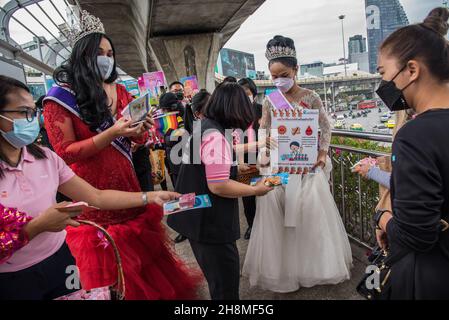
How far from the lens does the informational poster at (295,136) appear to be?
231cm

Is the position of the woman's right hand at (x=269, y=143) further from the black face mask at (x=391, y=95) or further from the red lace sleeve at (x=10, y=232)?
the red lace sleeve at (x=10, y=232)

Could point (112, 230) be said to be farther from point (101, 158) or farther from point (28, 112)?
point (28, 112)

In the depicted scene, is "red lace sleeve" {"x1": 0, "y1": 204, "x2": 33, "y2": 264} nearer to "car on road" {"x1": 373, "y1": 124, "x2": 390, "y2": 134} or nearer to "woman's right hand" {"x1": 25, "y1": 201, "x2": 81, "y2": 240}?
"woman's right hand" {"x1": 25, "y1": 201, "x2": 81, "y2": 240}

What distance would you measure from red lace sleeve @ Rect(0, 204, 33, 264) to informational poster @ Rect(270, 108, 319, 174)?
1.66 m

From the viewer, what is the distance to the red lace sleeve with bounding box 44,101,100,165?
1770 mm

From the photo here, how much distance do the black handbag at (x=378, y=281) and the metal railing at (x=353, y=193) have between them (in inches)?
57.7

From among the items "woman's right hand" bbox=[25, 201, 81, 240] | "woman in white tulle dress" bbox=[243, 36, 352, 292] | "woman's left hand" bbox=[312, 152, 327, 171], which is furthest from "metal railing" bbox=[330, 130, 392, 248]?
"woman's right hand" bbox=[25, 201, 81, 240]

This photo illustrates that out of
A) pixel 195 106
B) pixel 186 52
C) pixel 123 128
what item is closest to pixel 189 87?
pixel 195 106

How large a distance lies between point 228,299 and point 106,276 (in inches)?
28.4

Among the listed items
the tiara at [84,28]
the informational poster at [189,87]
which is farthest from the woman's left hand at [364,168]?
the informational poster at [189,87]

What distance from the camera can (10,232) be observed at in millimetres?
1158

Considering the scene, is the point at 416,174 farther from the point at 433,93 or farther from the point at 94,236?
the point at 94,236

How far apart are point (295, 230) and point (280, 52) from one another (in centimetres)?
148
